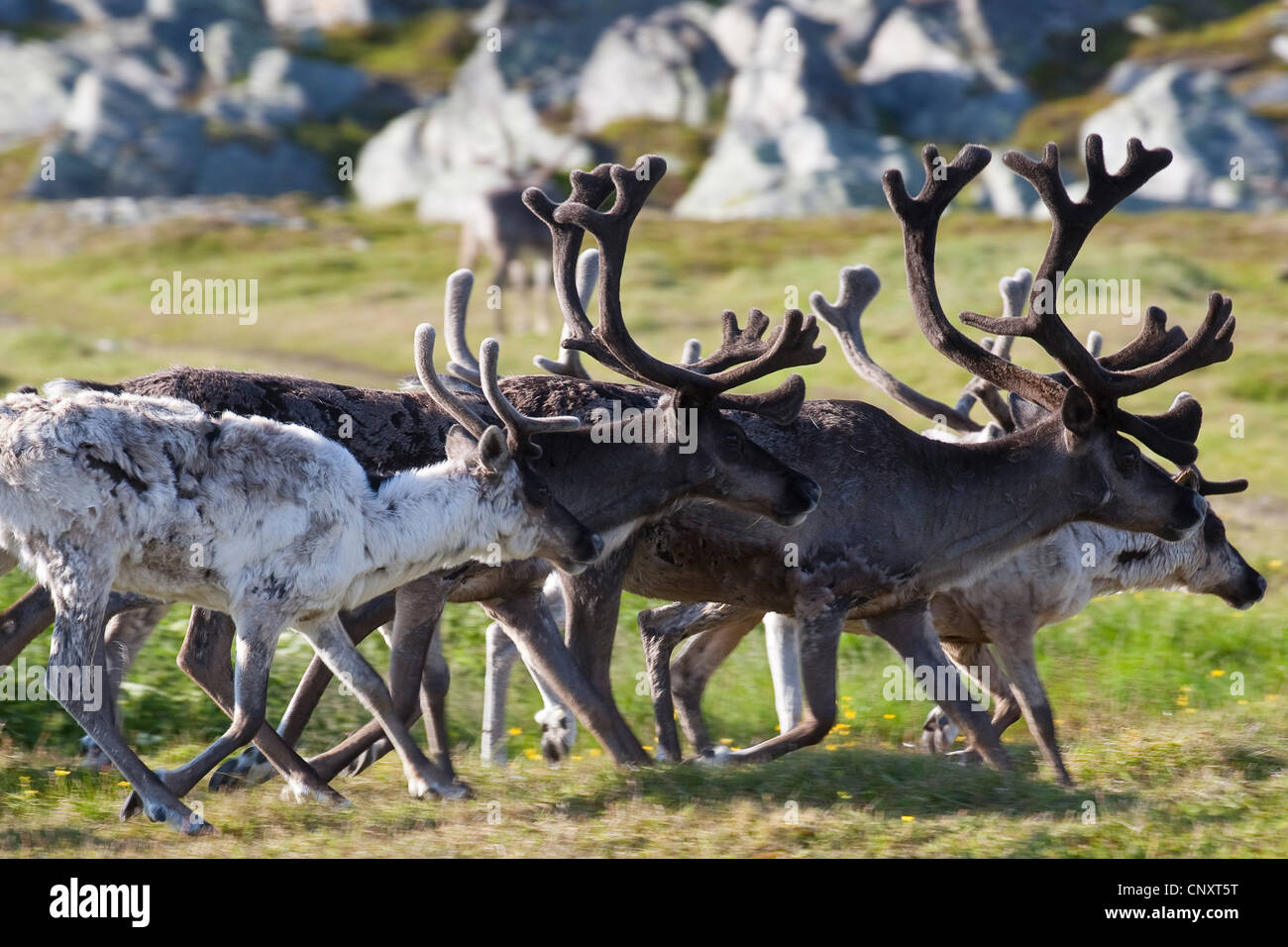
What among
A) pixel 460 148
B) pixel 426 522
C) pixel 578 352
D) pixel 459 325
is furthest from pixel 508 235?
pixel 460 148

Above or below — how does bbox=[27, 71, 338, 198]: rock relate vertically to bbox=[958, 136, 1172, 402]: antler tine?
above

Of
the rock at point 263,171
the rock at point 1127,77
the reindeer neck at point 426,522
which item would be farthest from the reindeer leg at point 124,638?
the rock at point 1127,77

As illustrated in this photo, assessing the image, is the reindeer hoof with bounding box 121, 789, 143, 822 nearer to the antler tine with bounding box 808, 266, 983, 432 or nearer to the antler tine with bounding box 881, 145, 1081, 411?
the antler tine with bounding box 881, 145, 1081, 411

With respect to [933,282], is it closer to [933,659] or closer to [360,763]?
[933,659]

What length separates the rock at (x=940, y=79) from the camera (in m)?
84.4

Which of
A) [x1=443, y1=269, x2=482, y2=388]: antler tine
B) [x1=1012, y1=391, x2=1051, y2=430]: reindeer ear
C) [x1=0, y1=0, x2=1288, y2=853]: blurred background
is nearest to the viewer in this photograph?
[x1=443, y1=269, x2=482, y2=388]: antler tine

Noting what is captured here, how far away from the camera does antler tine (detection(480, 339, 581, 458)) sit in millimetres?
7277

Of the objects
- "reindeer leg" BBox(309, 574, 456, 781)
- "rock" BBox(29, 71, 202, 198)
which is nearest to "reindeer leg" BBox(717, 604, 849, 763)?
"reindeer leg" BBox(309, 574, 456, 781)

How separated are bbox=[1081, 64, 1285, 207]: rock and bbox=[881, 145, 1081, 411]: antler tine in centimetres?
6100

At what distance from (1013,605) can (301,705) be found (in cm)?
376

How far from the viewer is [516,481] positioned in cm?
741

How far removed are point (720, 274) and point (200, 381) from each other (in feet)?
98.3

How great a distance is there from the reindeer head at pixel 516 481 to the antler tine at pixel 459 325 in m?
0.84

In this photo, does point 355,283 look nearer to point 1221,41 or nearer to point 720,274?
point 720,274
